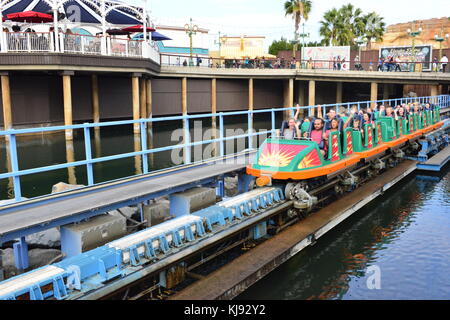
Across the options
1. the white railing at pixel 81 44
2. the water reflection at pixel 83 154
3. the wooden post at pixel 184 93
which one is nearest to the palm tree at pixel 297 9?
the wooden post at pixel 184 93

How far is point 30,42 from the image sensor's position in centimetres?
2134

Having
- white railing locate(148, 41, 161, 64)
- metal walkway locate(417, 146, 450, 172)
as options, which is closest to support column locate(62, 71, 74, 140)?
white railing locate(148, 41, 161, 64)

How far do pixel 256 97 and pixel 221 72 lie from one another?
6638 millimetres

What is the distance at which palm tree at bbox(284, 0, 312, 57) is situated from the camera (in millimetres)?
54350

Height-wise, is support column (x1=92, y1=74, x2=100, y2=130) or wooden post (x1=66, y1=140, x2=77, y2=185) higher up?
support column (x1=92, y1=74, x2=100, y2=130)

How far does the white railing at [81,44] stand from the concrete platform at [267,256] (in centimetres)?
1662

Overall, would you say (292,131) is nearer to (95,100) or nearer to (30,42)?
(30,42)

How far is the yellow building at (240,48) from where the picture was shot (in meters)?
71.9

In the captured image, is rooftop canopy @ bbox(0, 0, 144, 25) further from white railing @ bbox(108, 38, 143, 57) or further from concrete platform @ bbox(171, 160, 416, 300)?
concrete platform @ bbox(171, 160, 416, 300)

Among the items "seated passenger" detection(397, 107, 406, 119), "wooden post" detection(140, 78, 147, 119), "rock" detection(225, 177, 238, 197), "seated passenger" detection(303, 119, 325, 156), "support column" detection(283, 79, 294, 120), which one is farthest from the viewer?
"support column" detection(283, 79, 294, 120)

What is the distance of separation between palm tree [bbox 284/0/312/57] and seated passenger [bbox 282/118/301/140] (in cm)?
4623

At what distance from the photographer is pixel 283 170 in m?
8.59
